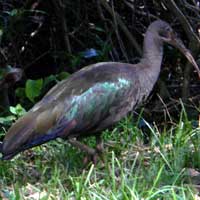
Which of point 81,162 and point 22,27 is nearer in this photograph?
point 81,162

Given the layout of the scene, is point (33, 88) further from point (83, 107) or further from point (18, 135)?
point (18, 135)

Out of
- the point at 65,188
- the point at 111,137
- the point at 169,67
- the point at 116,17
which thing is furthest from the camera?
the point at 169,67

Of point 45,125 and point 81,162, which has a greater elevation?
point 45,125

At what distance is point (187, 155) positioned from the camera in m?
6.57

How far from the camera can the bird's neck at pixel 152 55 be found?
735 centimetres

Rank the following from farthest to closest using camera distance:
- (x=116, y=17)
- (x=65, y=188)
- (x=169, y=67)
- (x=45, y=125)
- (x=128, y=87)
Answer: (x=169, y=67) → (x=116, y=17) → (x=128, y=87) → (x=45, y=125) → (x=65, y=188)

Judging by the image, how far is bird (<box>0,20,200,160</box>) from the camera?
646 cm

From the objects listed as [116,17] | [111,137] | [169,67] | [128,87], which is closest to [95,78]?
[128,87]

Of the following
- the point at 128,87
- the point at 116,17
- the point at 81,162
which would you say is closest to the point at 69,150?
the point at 81,162

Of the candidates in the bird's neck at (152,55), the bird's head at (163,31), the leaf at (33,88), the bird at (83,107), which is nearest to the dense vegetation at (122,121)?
the leaf at (33,88)

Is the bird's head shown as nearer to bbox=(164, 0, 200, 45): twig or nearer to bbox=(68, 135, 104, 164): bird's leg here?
bbox=(164, 0, 200, 45): twig

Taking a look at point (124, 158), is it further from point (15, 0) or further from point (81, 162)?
point (15, 0)

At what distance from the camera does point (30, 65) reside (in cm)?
977

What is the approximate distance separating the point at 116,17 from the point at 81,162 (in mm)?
2466
